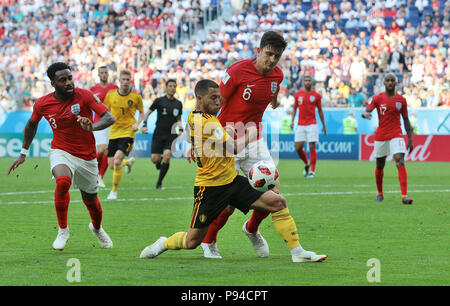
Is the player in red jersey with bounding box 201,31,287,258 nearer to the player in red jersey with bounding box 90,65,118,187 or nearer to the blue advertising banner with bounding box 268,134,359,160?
the player in red jersey with bounding box 90,65,118,187

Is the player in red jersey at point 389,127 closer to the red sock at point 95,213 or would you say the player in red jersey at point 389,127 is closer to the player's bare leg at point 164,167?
the player's bare leg at point 164,167

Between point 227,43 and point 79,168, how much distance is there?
2571cm

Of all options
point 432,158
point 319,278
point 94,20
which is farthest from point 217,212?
point 94,20

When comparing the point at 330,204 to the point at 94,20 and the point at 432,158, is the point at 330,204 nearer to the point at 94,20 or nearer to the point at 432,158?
the point at 432,158

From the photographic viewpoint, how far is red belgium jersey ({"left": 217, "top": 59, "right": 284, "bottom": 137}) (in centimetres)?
839

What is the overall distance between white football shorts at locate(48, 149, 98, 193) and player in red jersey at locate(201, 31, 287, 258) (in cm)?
162

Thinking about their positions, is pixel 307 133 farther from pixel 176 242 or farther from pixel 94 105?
pixel 176 242

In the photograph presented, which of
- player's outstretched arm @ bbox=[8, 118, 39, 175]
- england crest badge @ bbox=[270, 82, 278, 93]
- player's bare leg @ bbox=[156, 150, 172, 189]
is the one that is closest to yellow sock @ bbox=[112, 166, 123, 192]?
player's bare leg @ bbox=[156, 150, 172, 189]

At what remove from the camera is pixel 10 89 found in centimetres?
3312

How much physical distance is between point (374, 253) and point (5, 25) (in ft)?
114

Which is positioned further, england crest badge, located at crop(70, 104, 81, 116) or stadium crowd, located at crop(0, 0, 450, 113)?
stadium crowd, located at crop(0, 0, 450, 113)

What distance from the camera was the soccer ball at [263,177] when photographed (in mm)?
7868

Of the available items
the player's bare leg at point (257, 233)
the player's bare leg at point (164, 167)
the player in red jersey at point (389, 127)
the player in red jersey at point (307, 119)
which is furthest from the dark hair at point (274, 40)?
the player in red jersey at point (307, 119)

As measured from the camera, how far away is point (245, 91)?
8.41 metres
